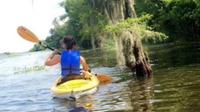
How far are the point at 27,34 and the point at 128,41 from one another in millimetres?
3890

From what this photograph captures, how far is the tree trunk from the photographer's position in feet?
59.3

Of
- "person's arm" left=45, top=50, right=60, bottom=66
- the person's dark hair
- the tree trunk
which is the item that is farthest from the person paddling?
the tree trunk

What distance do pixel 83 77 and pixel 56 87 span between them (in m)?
1.02

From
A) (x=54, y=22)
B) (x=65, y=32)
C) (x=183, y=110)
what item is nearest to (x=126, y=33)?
(x=183, y=110)

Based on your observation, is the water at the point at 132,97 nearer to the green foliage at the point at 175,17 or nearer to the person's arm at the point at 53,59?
the person's arm at the point at 53,59

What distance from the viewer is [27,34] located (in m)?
17.9

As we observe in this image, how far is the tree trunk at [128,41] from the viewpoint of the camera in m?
18.1

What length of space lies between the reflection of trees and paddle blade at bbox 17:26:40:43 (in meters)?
4.03

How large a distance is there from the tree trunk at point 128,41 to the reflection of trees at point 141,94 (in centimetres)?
87

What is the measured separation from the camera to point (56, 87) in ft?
50.8

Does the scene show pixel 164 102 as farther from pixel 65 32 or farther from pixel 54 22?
pixel 54 22

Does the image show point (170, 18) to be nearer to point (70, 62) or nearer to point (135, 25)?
point (135, 25)

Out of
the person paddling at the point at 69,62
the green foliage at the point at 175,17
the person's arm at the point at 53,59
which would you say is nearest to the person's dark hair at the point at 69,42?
the person paddling at the point at 69,62

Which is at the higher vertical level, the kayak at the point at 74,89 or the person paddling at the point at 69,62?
the person paddling at the point at 69,62
